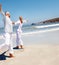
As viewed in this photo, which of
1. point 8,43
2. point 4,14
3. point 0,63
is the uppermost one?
point 4,14

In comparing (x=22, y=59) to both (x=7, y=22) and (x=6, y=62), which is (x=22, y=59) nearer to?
(x=6, y=62)

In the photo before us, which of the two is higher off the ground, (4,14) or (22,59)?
(4,14)

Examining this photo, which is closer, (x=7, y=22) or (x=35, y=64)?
(x=35, y=64)

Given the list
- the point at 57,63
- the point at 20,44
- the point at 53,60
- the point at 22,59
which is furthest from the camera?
the point at 20,44

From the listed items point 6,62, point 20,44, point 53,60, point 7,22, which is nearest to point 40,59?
point 53,60

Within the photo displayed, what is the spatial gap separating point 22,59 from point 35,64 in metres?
1.14

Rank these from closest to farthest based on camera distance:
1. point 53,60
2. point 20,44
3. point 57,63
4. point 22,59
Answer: point 57,63, point 53,60, point 22,59, point 20,44

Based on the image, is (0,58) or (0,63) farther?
(0,58)

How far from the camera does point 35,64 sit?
7117mm

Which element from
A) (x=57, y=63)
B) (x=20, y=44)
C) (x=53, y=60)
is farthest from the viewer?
(x=20, y=44)

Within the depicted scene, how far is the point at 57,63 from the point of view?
699cm

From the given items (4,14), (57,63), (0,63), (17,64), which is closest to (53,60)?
(57,63)

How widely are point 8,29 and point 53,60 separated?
2129mm

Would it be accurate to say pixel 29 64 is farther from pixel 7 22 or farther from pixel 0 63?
pixel 7 22
